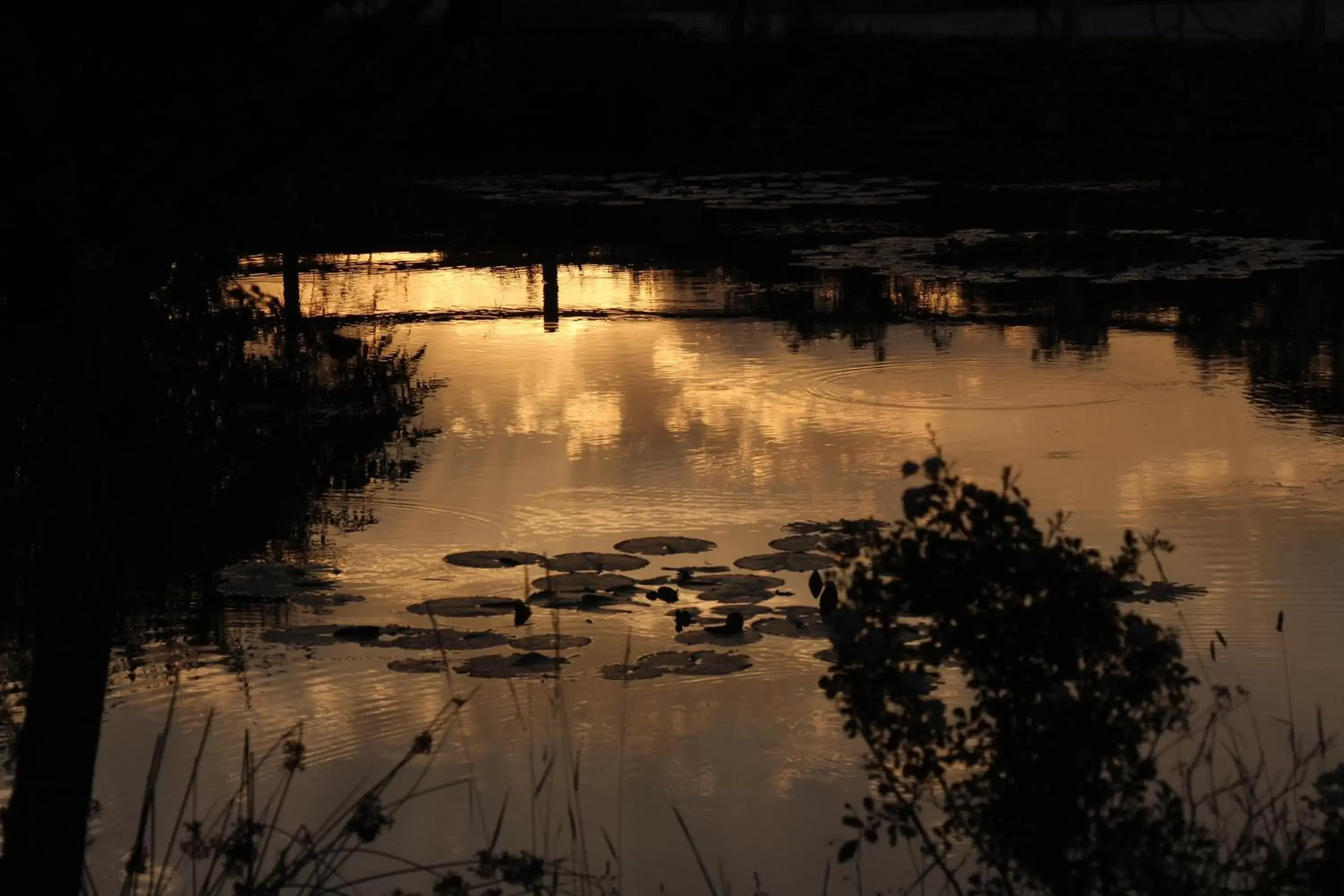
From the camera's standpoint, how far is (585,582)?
324 inches

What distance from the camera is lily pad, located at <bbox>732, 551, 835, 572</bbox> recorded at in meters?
8.33

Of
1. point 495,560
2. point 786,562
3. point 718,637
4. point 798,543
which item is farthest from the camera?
point 798,543

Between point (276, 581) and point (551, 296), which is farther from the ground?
point (551, 296)

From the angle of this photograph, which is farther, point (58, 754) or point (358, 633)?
point (358, 633)

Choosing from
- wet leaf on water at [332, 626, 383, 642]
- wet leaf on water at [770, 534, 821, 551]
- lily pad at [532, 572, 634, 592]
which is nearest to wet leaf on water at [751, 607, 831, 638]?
lily pad at [532, 572, 634, 592]

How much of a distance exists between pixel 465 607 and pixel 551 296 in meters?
9.56

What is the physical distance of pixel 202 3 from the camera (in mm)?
4203

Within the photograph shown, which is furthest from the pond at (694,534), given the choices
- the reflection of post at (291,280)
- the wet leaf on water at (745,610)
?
the reflection of post at (291,280)

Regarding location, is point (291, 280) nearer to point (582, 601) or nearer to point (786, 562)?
point (786, 562)

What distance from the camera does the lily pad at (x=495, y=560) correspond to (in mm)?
8508

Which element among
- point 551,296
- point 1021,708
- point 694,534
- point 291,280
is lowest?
point 694,534

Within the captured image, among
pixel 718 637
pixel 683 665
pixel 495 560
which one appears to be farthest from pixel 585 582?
pixel 683 665

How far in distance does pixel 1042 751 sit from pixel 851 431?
287 inches

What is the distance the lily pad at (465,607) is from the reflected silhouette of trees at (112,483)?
2.83 ft
